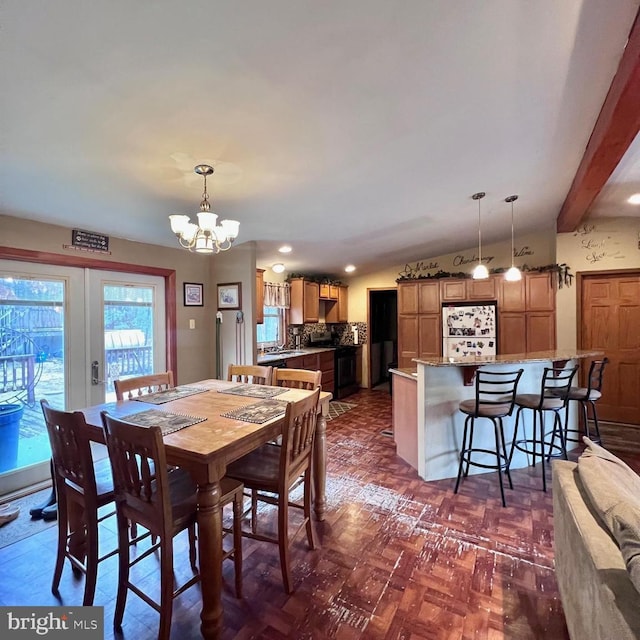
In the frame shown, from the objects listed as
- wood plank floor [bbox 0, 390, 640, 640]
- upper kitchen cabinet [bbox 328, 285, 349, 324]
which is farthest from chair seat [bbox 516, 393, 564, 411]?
upper kitchen cabinet [bbox 328, 285, 349, 324]

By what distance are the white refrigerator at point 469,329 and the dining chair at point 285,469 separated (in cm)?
340

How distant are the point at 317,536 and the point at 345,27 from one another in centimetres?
258

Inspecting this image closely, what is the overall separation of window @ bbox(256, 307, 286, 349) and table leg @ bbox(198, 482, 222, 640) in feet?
12.8

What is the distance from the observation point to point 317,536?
2.13 m

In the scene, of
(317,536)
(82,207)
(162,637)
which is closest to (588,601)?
(317,536)

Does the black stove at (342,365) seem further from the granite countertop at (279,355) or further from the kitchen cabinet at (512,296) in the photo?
the kitchen cabinet at (512,296)

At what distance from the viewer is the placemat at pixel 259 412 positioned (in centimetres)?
180

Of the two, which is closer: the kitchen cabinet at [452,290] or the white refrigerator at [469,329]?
the white refrigerator at [469,329]

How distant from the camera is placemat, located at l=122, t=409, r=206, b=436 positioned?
1.70 m

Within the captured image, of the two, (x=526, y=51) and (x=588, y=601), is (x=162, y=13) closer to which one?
(x=526, y=51)

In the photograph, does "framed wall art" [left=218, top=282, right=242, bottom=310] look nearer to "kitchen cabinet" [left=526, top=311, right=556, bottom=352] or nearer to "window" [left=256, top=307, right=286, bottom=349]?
"window" [left=256, top=307, right=286, bottom=349]

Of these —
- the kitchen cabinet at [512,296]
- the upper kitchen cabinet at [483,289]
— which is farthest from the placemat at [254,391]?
the kitchen cabinet at [512,296]

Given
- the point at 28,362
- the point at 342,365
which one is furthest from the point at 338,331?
the point at 28,362

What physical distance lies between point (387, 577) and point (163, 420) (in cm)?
144
